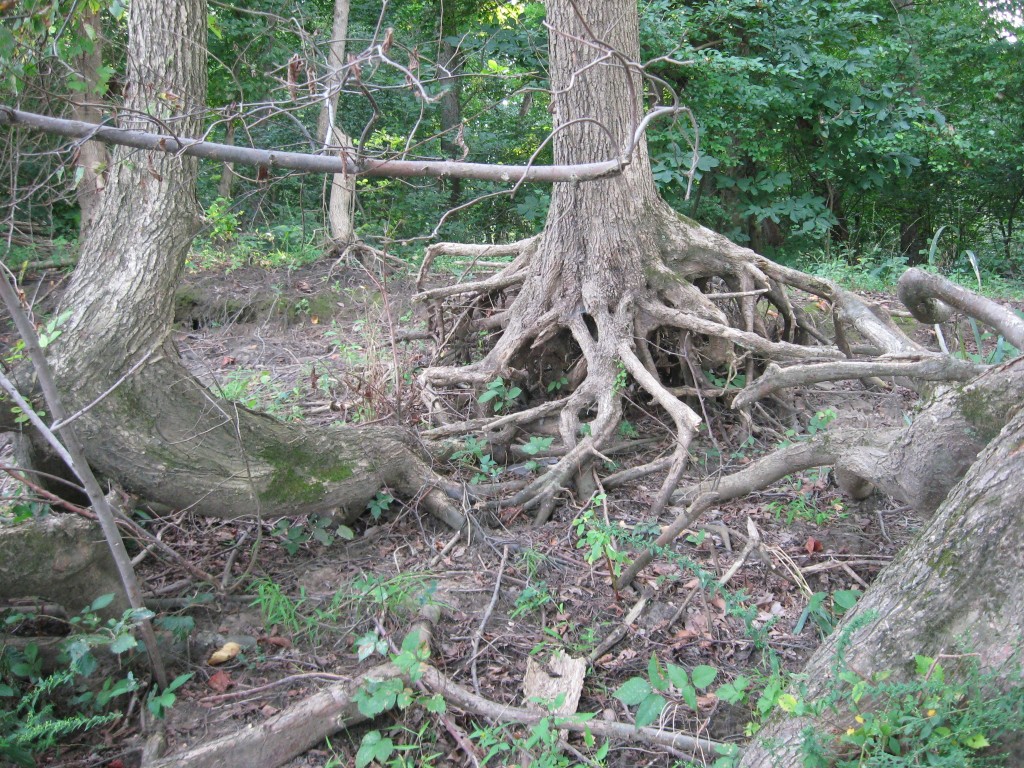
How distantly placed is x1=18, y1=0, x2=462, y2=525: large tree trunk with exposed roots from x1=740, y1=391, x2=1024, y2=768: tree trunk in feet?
7.45

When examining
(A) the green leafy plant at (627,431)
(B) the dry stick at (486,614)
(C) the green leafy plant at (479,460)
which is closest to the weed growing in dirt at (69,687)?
(B) the dry stick at (486,614)

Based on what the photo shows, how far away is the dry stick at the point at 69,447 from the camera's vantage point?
7.39 ft

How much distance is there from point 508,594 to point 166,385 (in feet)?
6.11

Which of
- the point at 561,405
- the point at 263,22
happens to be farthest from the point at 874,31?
the point at 561,405

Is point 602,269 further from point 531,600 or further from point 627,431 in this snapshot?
point 531,600

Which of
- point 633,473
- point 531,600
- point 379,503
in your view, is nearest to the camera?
point 531,600

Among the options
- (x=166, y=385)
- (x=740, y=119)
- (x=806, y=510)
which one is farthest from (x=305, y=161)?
(x=740, y=119)

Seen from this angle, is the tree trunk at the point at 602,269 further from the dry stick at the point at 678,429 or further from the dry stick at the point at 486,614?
the dry stick at the point at 486,614

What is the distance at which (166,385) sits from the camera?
3.39m

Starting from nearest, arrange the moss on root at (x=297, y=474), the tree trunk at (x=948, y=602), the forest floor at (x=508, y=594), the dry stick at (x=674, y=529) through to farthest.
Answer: the tree trunk at (x=948, y=602), the forest floor at (x=508, y=594), the dry stick at (x=674, y=529), the moss on root at (x=297, y=474)

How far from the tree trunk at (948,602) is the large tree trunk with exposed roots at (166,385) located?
2.27 metres

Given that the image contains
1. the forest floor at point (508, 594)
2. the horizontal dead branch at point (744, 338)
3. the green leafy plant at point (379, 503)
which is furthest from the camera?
the horizontal dead branch at point (744, 338)

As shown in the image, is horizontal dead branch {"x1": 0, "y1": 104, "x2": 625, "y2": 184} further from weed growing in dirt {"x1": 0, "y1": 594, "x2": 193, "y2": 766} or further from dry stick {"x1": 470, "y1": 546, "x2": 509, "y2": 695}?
dry stick {"x1": 470, "y1": 546, "x2": 509, "y2": 695}

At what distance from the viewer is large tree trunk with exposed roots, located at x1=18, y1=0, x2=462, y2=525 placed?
3.21 m
